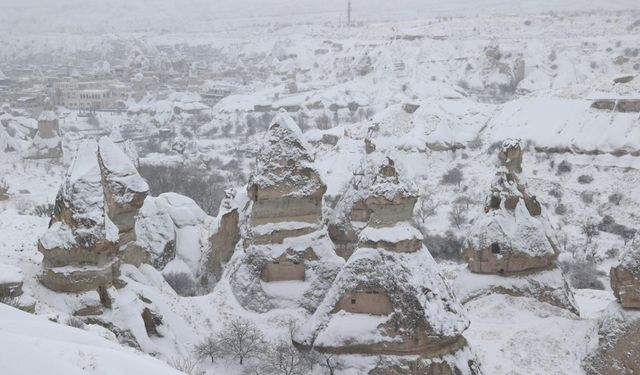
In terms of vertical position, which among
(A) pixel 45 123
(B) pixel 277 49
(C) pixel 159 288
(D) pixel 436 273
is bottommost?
(B) pixel 277 49

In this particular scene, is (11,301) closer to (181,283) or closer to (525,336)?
(181,283)

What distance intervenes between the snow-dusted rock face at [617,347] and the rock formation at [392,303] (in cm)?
398

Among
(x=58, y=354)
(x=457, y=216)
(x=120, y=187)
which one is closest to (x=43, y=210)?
(x=457, y=216)

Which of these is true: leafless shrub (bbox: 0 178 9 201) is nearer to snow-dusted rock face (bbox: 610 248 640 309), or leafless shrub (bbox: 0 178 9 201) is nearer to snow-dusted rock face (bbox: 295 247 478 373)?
snow-dusted rock face (bbox: 295 247 478 373)

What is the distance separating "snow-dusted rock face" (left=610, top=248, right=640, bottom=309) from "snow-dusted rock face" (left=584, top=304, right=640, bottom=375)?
11.7 inches

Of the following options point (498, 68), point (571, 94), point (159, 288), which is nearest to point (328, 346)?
point (159, 288)

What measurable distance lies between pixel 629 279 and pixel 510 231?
5.06 metres

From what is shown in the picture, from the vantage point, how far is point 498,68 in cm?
10056

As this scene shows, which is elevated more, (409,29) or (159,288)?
(159,288)

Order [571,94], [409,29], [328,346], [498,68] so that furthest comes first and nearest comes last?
[409,29] < [498,68] < [571,94] < [328,346]

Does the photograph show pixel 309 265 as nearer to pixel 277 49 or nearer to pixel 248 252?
pixel 248 252

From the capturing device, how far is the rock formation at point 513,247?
76.8 feet

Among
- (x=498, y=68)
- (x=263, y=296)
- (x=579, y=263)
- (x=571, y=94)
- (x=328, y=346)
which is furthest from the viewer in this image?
(x=498, y=68)

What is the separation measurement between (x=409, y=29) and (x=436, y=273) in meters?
131
